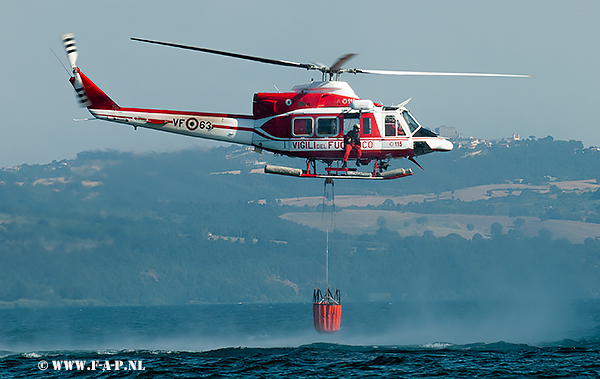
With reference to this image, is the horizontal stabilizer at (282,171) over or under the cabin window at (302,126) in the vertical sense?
under

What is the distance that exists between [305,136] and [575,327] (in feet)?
262

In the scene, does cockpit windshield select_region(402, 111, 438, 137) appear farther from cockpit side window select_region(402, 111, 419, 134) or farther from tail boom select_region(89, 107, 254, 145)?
tail boom select_region(89, 107, 254, 145)

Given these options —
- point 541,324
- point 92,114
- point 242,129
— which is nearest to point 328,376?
point 242,129

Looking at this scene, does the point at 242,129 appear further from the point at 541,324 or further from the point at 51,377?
the point at 541,324

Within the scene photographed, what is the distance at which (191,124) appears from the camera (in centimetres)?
3881

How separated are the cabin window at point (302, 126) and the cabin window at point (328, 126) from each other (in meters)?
0.54

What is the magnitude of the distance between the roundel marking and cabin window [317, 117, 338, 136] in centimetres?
743

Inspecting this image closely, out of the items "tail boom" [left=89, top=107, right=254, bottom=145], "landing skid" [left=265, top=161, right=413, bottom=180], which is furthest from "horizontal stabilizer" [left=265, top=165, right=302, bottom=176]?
"tail boom" [left=89, top=107, right=254, bottom=145]

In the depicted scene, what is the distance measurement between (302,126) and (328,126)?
150 cm

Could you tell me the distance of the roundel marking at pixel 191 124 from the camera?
38812 mm

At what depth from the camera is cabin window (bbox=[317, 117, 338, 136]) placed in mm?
37031

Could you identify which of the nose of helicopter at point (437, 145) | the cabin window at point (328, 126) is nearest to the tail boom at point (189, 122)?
the cabin window at point (328, 126)

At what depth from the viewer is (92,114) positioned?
38.7 meters

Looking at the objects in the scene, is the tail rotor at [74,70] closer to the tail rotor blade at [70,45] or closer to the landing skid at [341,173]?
the tail rotor blade at [70,45]
